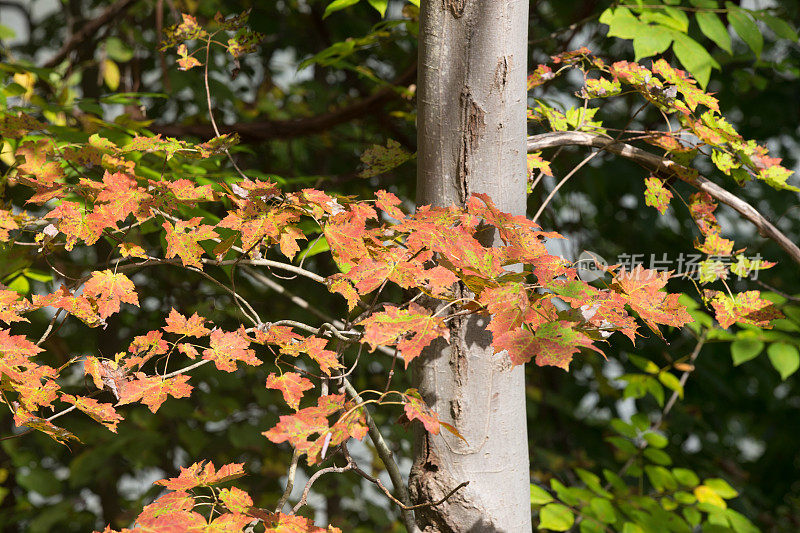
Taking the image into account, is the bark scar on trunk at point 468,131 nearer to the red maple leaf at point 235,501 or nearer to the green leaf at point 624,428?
the red maple leaf at point 235,501

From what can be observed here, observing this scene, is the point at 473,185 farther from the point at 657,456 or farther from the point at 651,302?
the point at 657,456

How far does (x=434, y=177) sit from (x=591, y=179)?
5.53 ft

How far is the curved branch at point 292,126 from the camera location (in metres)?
1.83

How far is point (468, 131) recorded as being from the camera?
97 centimetres

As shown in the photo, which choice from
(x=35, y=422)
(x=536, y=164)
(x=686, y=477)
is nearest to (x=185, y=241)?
(x=35, y=422)

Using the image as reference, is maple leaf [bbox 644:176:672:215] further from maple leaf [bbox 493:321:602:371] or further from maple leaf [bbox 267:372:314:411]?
maple leaf [bbox 267:372:314:411]

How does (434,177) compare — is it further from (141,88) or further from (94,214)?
(141,88)

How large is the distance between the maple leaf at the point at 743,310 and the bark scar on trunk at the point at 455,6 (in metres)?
0.66

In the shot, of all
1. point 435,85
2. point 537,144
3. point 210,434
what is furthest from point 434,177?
point 210,434

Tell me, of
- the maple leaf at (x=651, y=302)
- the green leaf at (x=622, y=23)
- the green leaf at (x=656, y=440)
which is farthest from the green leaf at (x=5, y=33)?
the green leaf at (x=656, y=440)

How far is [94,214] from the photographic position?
979 mm

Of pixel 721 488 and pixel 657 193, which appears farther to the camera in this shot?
pixel 721 488

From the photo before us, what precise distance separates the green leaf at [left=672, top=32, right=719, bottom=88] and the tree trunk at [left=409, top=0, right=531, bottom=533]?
0.60m

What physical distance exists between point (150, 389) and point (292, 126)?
1.17 meters
